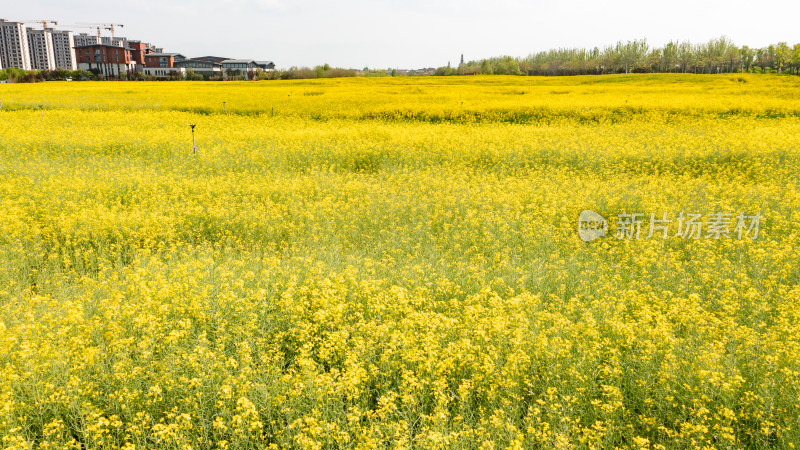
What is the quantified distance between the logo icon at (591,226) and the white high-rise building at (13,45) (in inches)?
7977

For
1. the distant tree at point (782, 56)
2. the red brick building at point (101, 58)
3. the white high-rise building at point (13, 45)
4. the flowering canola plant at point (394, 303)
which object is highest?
the white high-rise building at point (13, 45)

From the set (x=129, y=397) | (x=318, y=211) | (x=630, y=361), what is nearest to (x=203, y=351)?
(x=129, y=397)

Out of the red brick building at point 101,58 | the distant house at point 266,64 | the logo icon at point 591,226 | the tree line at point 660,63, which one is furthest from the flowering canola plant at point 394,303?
the distant house at point 266,64

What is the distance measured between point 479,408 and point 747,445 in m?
2.01

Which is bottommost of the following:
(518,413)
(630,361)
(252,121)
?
(518,413)

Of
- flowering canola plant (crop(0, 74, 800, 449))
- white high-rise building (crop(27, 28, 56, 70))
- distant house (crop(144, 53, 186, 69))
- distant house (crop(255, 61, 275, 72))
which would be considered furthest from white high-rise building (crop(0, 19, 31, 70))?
flowering canola plant (crop(0, 74, 800, 449))

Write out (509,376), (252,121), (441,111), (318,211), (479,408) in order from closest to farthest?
1. (479,408)
2. (509,376)
3. (318,211)
4. (252,121)
5. (441,111)

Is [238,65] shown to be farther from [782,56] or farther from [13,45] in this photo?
[13,45]

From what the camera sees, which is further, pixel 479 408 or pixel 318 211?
pixel 318 211

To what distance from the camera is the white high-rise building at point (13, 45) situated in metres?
158

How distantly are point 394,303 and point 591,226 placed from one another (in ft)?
17.0

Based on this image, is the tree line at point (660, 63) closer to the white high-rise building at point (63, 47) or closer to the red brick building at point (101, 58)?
the red brick building at point (101, 58)

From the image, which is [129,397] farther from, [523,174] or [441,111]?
[441,111]

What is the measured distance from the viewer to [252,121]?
22797mm
